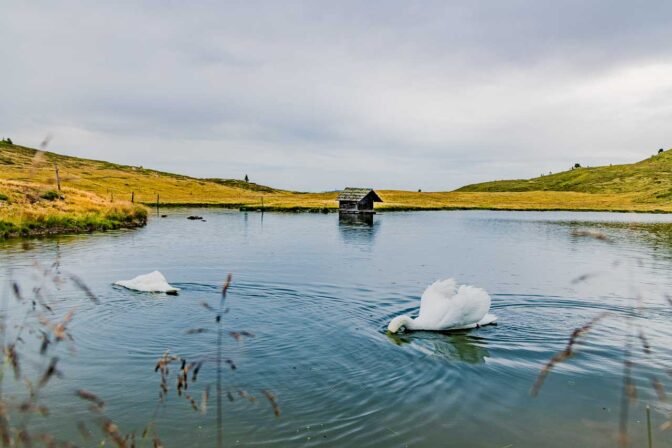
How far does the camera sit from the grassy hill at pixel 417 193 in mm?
95625

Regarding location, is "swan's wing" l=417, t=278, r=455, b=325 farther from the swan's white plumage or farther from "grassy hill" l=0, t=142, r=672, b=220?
"grassy hill" l=0, t=142, r=672, b=220

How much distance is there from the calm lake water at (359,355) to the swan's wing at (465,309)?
0.42 metres

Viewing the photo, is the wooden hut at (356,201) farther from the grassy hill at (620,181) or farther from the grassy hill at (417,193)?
the grassy hill at (620,181)

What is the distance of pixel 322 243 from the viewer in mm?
36062

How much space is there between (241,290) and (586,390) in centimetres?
1193

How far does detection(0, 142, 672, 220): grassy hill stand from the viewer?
9562 cm

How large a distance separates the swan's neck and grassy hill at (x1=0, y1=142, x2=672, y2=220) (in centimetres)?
6473

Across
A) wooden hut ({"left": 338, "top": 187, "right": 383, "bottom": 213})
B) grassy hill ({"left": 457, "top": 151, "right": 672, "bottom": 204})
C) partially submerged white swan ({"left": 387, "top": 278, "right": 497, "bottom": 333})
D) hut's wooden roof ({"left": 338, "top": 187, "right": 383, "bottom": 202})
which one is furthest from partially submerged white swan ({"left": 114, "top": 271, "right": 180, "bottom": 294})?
grassy hill ({"left": 457, "top": 151, "right": 672, "bottom": 204})

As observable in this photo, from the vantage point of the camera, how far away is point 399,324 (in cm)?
1246

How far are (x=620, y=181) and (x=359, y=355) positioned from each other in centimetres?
16431

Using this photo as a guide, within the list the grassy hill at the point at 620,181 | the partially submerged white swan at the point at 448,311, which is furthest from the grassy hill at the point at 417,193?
the partially submerged white swan at the point at 448,311

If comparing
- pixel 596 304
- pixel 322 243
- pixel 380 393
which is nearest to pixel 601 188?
pixel 322 243

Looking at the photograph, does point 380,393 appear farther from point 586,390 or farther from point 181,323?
point 181,323

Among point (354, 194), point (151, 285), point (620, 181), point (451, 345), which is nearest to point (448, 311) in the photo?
point (451, 345)
